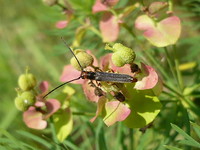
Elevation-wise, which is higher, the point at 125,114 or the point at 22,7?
the point at 22,7

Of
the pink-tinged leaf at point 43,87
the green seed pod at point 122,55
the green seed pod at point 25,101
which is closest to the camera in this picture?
the green seed pod at point 122,55

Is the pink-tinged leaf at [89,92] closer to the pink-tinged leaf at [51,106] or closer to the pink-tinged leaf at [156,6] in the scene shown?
the pink-tinged leaf at [51,106]

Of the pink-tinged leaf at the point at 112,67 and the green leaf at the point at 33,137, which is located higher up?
the pink-tinged leaf at the point at 112,67

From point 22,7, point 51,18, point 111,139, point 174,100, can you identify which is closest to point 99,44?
point 51,18

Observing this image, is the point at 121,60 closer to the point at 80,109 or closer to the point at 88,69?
the point at 88,69

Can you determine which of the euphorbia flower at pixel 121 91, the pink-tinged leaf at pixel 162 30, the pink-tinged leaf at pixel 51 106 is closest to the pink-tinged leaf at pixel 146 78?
the euphorbia flower at pixel 121 91

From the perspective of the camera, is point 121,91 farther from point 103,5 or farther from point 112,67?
point 103,5

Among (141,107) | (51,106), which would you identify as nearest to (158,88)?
(141,107)
